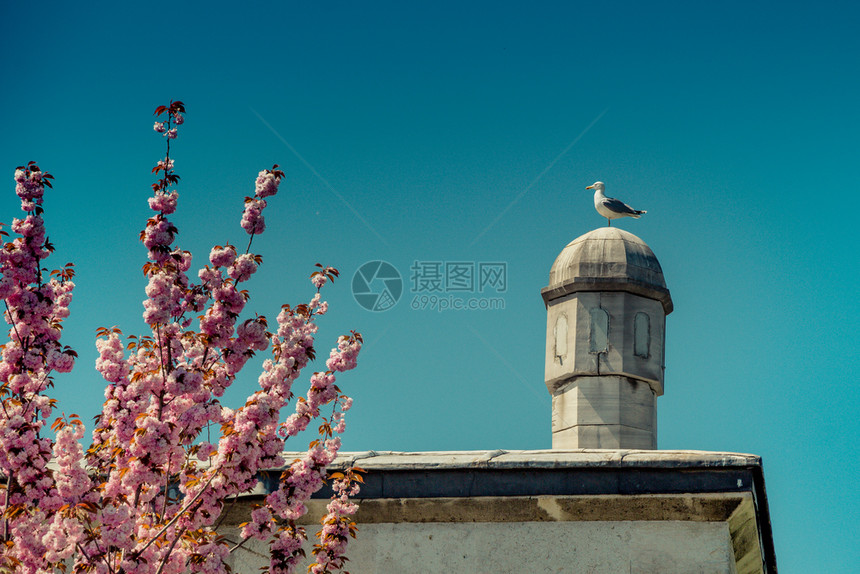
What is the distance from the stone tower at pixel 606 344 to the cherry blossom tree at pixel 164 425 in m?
6.14

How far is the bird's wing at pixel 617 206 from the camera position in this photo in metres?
15.8

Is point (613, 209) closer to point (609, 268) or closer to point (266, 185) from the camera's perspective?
point (609, 268)

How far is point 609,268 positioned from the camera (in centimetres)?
1449

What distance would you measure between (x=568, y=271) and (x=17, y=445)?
8942 millimetres

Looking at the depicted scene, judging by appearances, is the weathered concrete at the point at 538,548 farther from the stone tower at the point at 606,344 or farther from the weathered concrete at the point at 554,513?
the stone tower at the point at 606,344

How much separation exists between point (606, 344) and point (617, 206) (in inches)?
106

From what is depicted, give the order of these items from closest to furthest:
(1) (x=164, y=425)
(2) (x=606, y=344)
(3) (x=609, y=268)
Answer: (1) (x=164, y=425)
(2) (x=606, y=344)
(3) (x=609, y=268)

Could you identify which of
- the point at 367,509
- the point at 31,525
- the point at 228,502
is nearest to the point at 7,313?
the point at 31,525

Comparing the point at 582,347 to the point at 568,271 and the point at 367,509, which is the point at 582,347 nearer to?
the point at 568,271

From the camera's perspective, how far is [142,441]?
7.27 meters

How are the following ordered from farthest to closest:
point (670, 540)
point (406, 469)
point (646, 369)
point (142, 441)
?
1. point (646, 369)
2. point (406, 469)
3. point (670, 540)
4. point (142, 441)

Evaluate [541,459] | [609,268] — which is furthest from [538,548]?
[609,268]

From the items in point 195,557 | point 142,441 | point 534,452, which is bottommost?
point 195,557

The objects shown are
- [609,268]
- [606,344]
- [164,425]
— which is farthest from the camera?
[609,268]
